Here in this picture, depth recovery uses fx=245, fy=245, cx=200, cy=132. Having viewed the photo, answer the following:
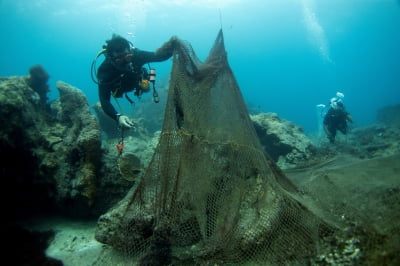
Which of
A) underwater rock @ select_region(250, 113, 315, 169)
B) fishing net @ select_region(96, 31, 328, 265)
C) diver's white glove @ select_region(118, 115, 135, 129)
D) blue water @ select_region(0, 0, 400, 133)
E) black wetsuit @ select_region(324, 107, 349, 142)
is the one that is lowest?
fishing net @ select_region(96, 31, 328, 265)

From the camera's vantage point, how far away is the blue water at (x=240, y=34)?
51125 millimetres

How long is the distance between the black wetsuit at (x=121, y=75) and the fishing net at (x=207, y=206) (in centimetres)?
203

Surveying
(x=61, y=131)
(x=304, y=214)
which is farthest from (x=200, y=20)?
(x=304, y=214)

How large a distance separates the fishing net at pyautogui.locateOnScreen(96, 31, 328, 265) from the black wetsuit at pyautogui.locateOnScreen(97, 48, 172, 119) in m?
2.03

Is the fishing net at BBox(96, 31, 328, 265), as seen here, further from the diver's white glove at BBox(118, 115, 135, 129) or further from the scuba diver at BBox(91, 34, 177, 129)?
the scuba diver at BBox(91, 34, 177, 129)

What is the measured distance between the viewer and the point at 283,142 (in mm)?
9109

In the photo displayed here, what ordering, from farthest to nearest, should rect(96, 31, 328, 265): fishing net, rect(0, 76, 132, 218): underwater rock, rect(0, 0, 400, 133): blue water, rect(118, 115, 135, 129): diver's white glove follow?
rect(0, 0, 400, 133): blue water, rect(0, 76, 132, 218): underwater rock, rect(118, 115, 135, 129): diver's white glove, rect(96, 31, 328, 265): fishing net

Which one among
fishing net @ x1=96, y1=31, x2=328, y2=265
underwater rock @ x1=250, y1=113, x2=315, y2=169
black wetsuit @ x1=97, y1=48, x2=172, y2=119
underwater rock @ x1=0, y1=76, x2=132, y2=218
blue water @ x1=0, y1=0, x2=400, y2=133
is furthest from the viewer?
blue water @ x1=0, y1=0, x2=400, y2=133

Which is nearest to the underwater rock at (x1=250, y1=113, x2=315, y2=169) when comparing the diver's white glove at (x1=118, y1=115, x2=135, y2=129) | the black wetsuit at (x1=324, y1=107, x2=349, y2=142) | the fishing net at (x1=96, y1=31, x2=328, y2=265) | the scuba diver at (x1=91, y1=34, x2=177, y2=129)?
the black wetsuit at (x1=324, y1=107, x2=349, y2=142)

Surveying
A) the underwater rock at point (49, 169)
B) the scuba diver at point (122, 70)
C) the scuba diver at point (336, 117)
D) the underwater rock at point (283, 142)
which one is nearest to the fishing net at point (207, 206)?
the scuba diver at point (122, 70)

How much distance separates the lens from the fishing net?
2850 millimetres

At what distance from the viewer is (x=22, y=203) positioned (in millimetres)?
5719

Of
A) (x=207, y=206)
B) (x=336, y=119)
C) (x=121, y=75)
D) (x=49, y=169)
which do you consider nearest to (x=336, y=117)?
(x=336, y=119)

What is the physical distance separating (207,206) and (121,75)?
366 cm
